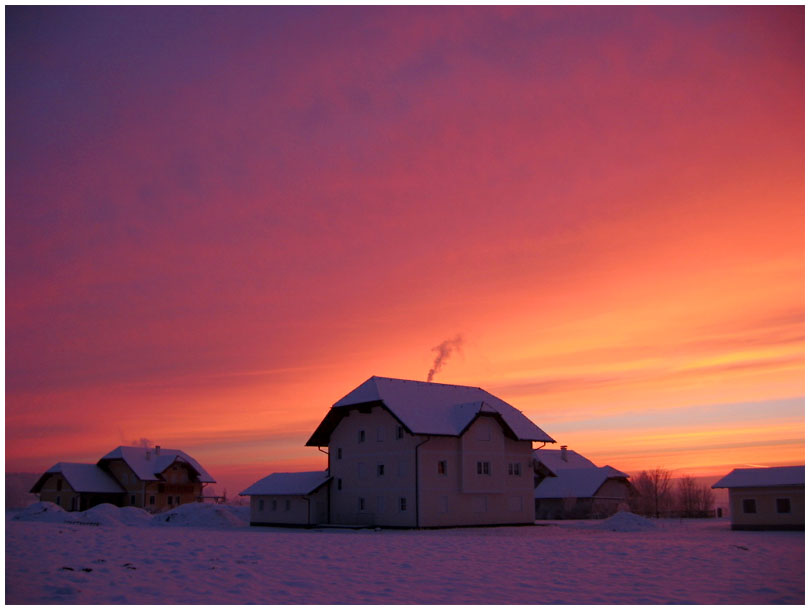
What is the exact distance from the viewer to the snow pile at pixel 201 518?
57016 millimetres

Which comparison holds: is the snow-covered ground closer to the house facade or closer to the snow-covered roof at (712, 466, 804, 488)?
the snow-covered roof at (712, 466, 804, 488)

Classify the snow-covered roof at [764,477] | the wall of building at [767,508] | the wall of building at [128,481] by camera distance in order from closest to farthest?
the wall of building at [767,508], the snow-covered roof at [764,477], the wall of building at [128,481]

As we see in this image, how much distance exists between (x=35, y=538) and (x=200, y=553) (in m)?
6.47

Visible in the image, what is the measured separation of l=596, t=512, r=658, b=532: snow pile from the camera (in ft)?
160

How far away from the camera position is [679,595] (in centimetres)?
1664

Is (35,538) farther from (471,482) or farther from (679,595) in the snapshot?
(471,482)

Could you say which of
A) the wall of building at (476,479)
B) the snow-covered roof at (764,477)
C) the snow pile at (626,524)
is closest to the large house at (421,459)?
the wall of building at (476,479)

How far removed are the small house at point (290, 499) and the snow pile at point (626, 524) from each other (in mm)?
18465

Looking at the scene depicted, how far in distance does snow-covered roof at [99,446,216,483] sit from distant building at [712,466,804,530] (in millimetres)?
60707

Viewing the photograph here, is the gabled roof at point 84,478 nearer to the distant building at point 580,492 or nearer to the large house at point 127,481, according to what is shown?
the large house at point 127,481

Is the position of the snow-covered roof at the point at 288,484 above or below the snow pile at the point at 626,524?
above

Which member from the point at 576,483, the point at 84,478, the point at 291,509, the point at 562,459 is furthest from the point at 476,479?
the point at 84,478

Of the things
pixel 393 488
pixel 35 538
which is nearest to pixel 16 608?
pixel 35 538

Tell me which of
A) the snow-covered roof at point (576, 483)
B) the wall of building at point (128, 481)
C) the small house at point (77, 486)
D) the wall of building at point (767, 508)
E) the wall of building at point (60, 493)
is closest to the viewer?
the wall of building at point (767, 508)
